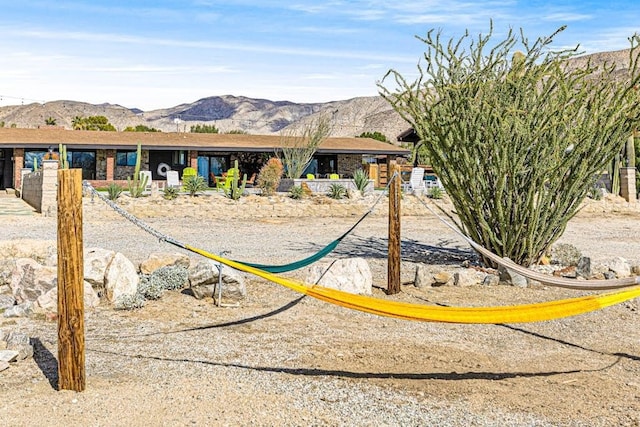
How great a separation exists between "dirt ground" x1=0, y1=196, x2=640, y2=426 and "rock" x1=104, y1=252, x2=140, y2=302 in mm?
304

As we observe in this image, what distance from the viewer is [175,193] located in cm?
2027

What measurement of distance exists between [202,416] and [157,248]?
7.89m

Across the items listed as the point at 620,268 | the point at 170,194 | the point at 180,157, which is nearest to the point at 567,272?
the point at 620,268

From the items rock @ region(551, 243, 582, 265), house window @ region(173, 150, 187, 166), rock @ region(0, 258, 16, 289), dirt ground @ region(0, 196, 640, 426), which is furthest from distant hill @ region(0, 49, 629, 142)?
dirt ground @ region(0, 196, 640, 426)

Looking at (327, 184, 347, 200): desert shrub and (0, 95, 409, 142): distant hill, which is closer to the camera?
Answer: (327, 184, 347, 200): desert shrub

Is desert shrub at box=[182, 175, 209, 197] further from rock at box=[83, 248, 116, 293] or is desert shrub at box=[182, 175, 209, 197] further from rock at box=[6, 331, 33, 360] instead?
rock at box=[6, 331, 33, 360]

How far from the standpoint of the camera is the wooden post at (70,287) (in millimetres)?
4301

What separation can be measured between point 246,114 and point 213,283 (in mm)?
154891

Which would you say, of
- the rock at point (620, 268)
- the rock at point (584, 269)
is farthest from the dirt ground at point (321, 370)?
the rock at point (620, 268)

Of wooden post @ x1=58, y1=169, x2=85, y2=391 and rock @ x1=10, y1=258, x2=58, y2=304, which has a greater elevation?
wooden post @ x1=58, y1=169, x2=85, y2=391

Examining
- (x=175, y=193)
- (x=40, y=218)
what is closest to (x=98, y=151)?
(x=175, y=193)

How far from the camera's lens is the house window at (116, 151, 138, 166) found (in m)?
30.8

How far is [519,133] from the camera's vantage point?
27.8ft

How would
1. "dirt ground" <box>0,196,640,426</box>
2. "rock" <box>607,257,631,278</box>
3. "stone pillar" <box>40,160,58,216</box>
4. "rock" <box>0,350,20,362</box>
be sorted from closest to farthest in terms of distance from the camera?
"dirt ground" <box>0,196,640,426</box> → "rock" <box>0,350,20,362</box> → "rock" <box>607,257,631,278</box> → "stone pillar" <box>40,160,58,216</box>
